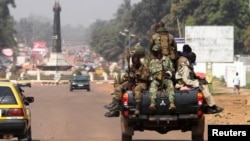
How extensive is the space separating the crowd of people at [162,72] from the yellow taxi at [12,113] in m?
2.11

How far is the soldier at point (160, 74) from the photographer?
16.6m

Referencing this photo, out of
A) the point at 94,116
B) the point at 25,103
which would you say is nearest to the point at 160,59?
the point at 25,103

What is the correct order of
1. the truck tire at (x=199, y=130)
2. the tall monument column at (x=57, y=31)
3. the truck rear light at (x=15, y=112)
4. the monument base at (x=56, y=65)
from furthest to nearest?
the tall monument column at (x=57, y=31) < the monument base at (x=56, y=65) < the truck tire at (x=199, y=130) < the truck rear light at (x=15, y=112)

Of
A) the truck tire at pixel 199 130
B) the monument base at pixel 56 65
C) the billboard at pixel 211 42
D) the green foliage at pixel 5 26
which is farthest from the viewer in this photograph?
the green foliage at pixel 5 26

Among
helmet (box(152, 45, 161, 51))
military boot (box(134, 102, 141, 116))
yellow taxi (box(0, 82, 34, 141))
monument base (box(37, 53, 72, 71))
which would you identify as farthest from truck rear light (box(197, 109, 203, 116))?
monument base (box(37, 53, 72, 71))

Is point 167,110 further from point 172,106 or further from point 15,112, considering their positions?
point 15,112

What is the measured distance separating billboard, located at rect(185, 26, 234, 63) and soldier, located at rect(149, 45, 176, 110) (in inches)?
1378

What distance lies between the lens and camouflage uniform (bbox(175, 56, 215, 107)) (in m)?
17.2

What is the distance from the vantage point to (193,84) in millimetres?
17266

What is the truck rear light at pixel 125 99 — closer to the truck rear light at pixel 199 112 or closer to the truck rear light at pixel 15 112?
the truck rear light at pixel 199 112

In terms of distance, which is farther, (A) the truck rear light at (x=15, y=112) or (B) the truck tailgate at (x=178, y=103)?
(A) the truck rear light at (x=15, y=112)

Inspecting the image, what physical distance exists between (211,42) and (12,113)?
36438mm

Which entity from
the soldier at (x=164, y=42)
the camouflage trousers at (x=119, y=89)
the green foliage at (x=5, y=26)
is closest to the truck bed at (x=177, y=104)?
the camouflage trousers at (x=119, y=89)

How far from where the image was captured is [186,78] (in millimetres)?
17344
